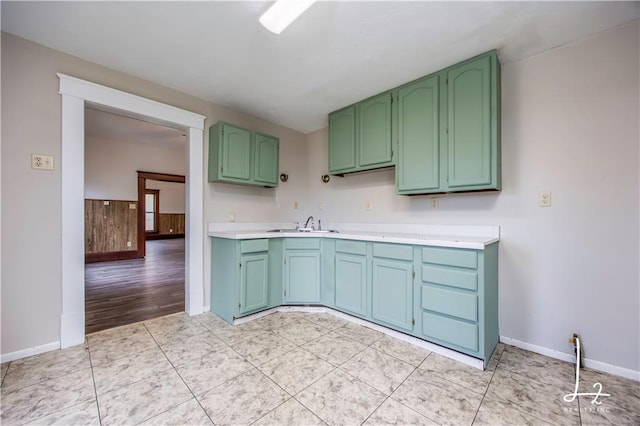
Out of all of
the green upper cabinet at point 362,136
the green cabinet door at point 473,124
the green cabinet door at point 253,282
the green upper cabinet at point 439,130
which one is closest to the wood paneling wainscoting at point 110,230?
the green cabinet door at point 253,282

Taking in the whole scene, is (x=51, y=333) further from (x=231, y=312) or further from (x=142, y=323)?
(x=231, y=312)

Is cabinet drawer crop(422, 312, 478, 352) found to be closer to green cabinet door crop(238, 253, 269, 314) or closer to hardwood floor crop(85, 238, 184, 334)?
green cabinet door crop(238, 253, 269, 314)

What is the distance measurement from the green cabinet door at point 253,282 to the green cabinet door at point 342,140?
131 centimetres

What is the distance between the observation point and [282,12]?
1.55m

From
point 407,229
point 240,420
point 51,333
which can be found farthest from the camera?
point 407,229

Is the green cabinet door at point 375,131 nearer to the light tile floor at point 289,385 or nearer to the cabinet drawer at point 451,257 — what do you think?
the cabinet drawer at point 451,257

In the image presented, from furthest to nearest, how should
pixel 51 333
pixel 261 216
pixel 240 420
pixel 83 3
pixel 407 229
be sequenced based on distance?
1. pixel 261 216
2. pixel 407 229
3. pixel 51 333
4. pixel 83 3
5. pixel 240 420

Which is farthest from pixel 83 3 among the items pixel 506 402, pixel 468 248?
pixel 506 402

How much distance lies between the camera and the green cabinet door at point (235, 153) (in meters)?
2.83

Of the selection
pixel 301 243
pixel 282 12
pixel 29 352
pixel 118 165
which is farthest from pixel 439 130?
pixel 118 165

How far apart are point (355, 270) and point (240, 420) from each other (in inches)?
60.6

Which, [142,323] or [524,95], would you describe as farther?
[142,323]

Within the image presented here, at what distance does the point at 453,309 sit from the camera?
6.43 ft

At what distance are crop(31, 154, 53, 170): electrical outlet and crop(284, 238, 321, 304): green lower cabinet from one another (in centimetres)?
204
